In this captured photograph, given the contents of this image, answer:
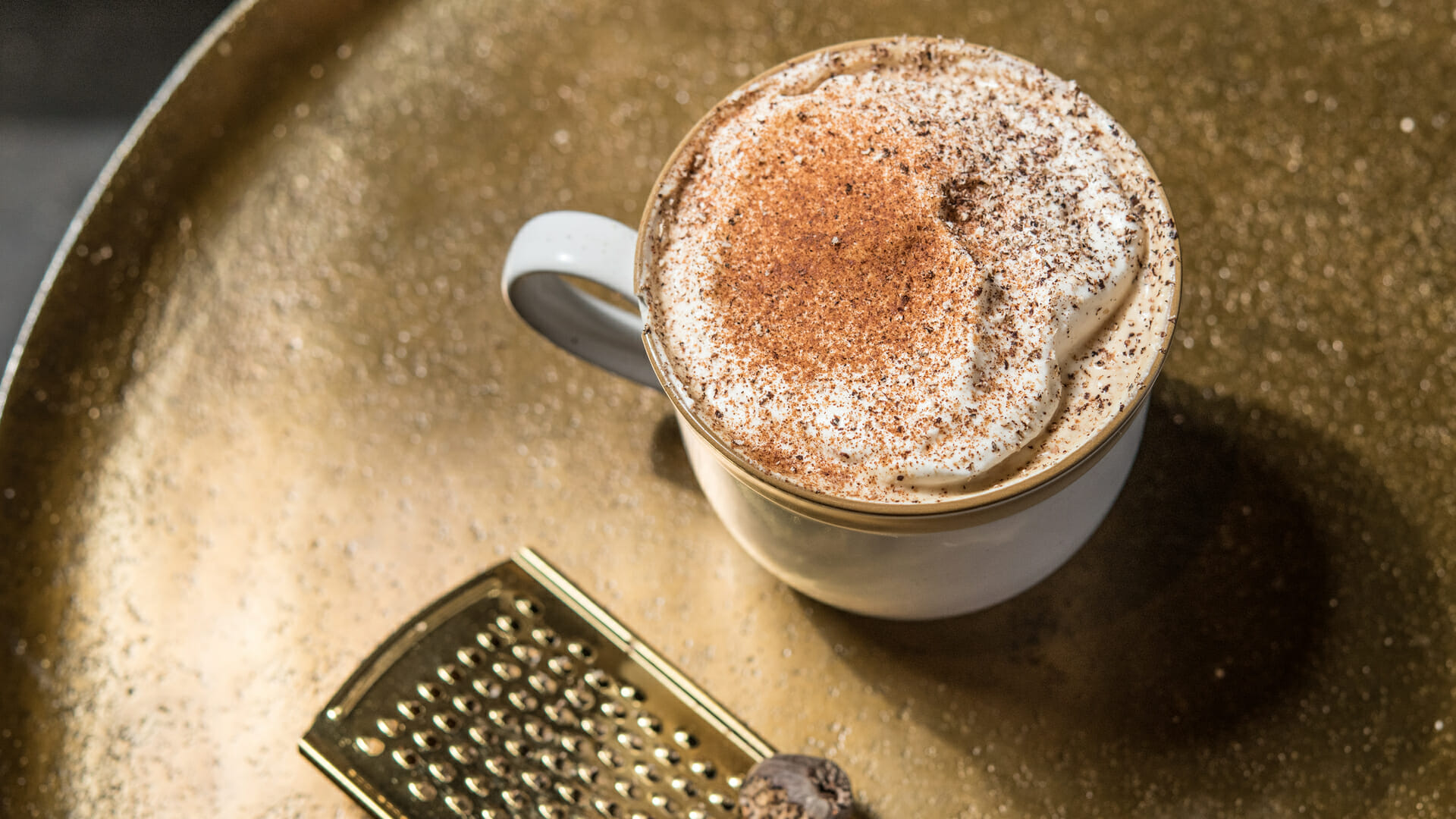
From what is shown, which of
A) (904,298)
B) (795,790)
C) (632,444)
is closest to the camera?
(904,298)

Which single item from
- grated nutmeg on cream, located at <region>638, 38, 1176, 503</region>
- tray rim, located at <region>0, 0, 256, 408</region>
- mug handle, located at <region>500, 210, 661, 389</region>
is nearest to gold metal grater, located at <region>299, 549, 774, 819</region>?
mug handle, located at <region>500, 210, 661, 389</region>

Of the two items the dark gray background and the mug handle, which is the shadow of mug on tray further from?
the dark gray background

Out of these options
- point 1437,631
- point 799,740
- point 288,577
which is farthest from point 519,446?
point 1437,631

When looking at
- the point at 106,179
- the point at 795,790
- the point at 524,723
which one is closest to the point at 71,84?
the point at 106,179

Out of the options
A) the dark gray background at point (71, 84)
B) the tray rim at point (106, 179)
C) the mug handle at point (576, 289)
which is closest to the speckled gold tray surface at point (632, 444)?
the tray rim at point (106, 179)

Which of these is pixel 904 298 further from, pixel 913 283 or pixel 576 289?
pixel 576 289

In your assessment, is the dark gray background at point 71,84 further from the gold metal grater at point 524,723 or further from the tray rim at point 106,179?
the gold metal grater at point 524,723

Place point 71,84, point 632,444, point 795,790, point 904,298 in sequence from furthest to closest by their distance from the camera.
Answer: point 71,84
point 632,444
point 795,790
point 904,298
